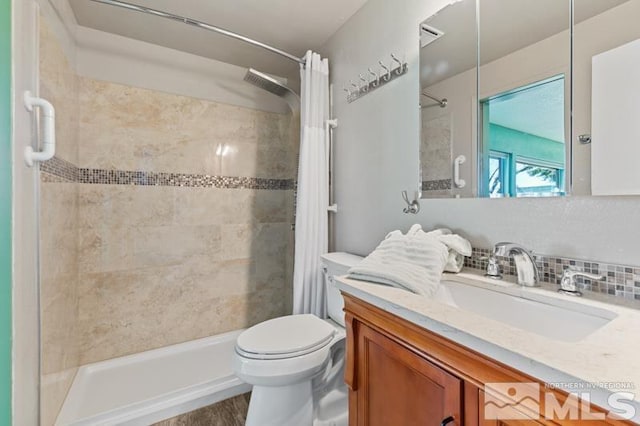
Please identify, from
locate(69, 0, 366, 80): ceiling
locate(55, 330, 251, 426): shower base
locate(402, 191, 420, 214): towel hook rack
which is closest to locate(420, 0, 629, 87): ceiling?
locate(402, 191, 420, 214): towel hook rack

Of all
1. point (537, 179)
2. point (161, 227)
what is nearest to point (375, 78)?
point (537, 179)

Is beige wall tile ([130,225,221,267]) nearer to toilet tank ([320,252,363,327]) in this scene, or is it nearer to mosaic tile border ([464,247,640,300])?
toilet tank ([320,252,363,327])

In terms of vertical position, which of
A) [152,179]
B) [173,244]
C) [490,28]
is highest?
[490,28]

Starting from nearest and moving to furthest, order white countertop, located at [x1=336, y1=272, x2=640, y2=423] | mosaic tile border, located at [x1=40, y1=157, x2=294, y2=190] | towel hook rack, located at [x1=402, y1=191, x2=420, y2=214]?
white countertop, located at [x1=336, y1=272, x2=640, y2=423], towel hook rack, located at [x1=402, y1=191, x2=420, y2=214], mosaic tile border, located at [x1=40, y1=157, x2=294, y2=190]

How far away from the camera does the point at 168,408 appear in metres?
1.51

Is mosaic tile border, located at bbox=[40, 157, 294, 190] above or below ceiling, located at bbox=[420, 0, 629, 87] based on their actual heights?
below

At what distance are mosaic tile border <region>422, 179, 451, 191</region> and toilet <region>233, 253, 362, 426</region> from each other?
0.55 m

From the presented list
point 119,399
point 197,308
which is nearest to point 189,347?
point 197,308

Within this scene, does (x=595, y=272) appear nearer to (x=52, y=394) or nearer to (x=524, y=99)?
(x=524, y=99)

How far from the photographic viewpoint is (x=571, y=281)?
842mm

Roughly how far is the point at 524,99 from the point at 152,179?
2.23 metres

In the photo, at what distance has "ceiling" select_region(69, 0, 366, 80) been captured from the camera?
67.4 inches

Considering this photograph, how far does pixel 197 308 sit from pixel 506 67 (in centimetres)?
241

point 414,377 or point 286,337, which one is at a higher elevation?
point 414,377
